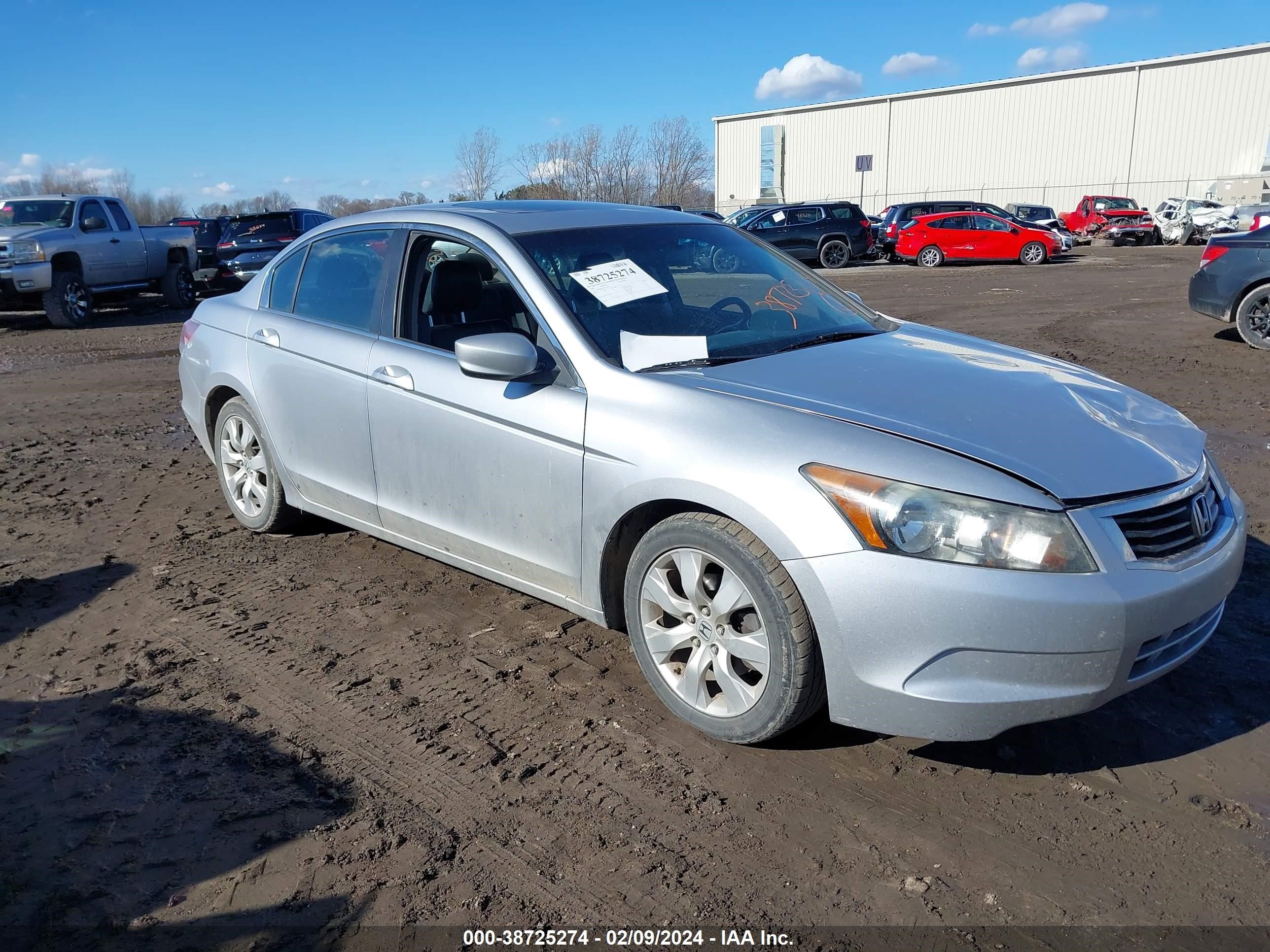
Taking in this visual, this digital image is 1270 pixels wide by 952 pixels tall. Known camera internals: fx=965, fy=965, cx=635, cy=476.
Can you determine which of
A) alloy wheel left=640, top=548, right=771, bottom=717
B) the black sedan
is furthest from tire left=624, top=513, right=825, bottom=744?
the black sedan

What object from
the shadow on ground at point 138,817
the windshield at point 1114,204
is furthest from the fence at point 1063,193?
the shadow on ground at point 138,817

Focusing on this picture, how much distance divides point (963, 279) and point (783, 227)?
24.3 ft

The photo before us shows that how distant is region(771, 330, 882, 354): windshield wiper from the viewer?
12.0ft

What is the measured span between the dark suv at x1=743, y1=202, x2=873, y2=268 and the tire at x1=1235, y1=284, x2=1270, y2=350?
1792 centimetres

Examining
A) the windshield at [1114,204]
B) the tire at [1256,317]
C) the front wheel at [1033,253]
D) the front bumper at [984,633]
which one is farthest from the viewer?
the windshield at [1114,204]

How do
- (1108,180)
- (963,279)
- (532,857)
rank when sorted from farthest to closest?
1. (1108,180)
2. (963,279)
3. (532,857)

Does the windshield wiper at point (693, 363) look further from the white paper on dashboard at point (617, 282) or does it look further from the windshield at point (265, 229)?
the windshield at point (265, 229)

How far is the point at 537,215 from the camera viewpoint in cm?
414

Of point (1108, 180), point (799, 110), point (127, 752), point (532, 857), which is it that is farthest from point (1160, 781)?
point (799, 110)

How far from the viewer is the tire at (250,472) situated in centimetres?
497

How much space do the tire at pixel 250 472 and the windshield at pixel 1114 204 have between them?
129 feet

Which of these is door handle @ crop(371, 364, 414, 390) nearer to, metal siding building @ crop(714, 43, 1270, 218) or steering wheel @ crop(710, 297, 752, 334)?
steering wheel @ crop(710, 297, 752, 334)

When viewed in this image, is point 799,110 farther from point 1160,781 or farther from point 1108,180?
point 1160,781

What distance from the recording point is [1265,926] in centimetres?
232
